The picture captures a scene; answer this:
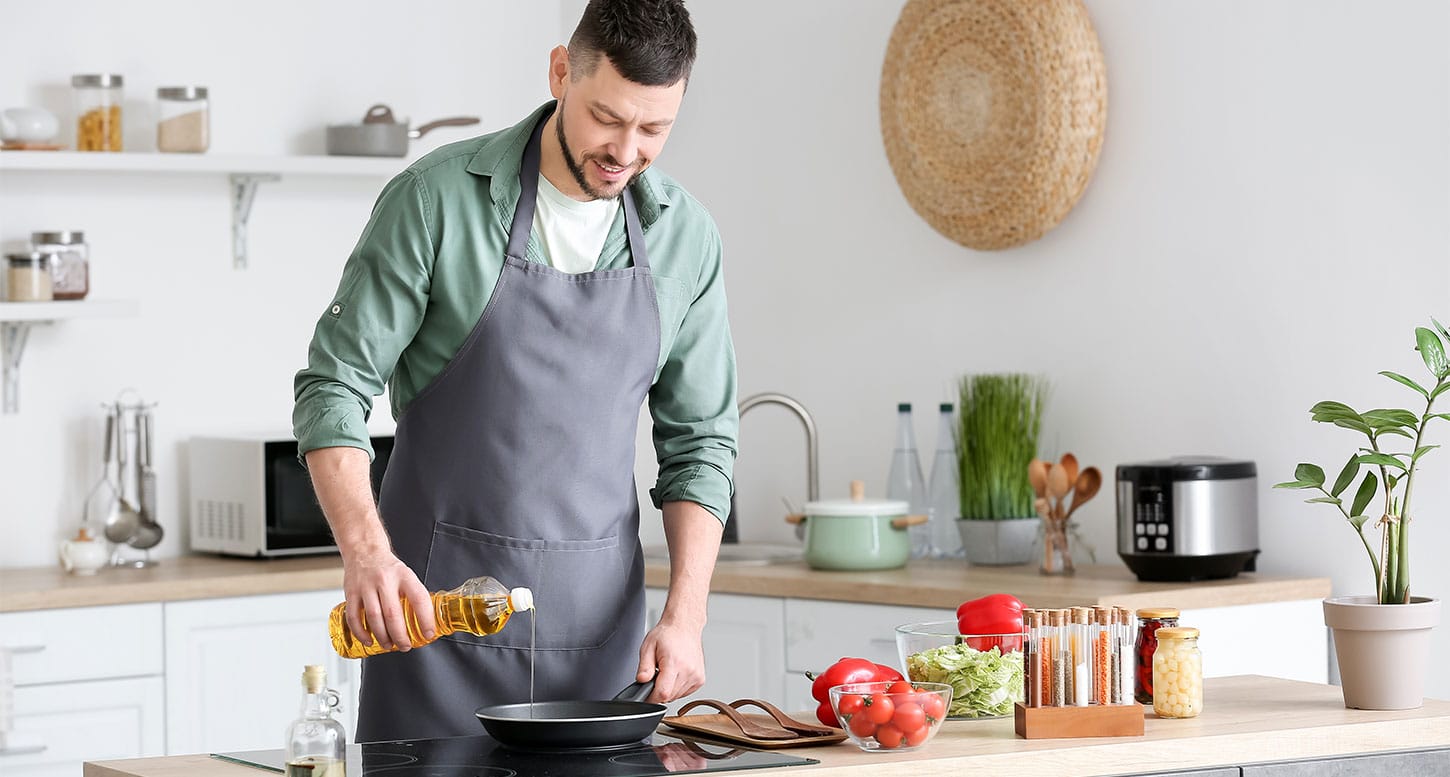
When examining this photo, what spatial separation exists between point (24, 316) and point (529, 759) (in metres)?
2.46

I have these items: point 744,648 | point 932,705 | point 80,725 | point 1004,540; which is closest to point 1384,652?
point 932,705

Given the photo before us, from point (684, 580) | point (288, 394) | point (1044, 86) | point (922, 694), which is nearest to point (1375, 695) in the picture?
point (922, 694)

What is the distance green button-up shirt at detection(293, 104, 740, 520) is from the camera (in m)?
2.05

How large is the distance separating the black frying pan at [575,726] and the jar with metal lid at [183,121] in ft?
8.24

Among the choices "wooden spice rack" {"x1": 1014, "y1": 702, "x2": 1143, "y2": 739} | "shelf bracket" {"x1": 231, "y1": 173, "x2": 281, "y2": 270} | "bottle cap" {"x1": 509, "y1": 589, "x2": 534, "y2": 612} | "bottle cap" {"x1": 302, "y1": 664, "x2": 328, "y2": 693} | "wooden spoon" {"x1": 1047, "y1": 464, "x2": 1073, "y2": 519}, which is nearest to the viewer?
"bottle cap" {"x1": 302, "y1": 664, "x2": 328, "y2": 693}

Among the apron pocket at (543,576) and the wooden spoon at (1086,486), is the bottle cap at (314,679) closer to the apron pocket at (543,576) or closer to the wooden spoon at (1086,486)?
the apron pocket at (543,576)

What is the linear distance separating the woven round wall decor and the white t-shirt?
1512mm

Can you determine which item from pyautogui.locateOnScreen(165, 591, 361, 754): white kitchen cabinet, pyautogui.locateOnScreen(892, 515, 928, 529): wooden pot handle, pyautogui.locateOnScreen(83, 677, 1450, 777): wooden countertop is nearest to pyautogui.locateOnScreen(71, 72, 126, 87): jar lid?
pyautogui.locateOnScreen(165, 591, 361, 754): white kitchen cabinet

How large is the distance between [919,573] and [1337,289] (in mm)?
916

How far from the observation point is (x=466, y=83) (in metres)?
4.59

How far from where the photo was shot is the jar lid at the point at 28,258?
3.86 m

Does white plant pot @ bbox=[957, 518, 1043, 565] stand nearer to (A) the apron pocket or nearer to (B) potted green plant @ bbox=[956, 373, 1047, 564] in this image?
(B) potted green plant @ bbox=[956, 373, 1047, 564]

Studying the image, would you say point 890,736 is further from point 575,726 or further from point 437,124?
point 437,124

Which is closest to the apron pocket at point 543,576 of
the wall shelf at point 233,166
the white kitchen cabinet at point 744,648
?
the white kitchen cabinet at point 744,648
